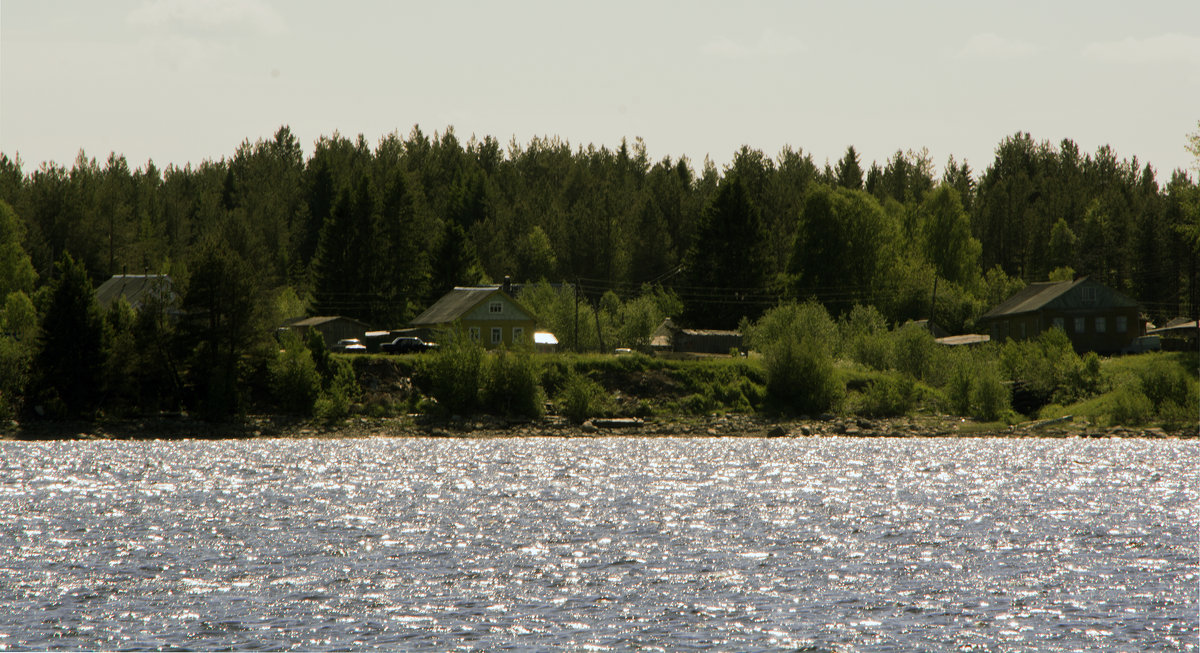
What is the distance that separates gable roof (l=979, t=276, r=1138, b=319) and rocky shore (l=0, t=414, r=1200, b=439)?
85.8ft

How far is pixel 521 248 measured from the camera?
12925cm

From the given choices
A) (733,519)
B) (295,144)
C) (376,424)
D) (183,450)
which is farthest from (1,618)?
(295,144)

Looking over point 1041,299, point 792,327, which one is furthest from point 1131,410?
point 1041,299

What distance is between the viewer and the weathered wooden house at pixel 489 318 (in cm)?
9412

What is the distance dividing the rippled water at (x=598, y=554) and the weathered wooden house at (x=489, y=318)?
36.3 metres

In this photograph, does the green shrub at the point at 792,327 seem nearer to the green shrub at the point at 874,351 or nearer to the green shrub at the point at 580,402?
the green shrub at the point at 874,351

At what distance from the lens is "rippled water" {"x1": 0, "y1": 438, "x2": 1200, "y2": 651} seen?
2261cm

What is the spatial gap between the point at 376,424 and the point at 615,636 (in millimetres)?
54116

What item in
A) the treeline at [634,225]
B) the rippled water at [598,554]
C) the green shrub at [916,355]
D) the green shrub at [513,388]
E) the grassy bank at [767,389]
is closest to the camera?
the rippled water at [598,554]

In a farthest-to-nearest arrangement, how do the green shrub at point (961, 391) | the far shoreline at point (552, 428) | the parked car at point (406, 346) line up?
the parked car at point (406, 346)
the green shrub at point (961, 391)
the far shoreline at point (552, 428)

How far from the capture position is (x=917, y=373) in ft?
288

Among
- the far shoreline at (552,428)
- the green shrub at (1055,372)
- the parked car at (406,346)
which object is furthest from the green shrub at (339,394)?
the green shrub at (1055,372)

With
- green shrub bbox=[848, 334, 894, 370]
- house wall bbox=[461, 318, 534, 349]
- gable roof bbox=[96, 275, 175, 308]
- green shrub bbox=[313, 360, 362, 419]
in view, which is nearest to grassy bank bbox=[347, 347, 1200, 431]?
green shrub bbox=[313, 360, 362, 419]

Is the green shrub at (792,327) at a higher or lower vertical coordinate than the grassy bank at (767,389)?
higher
